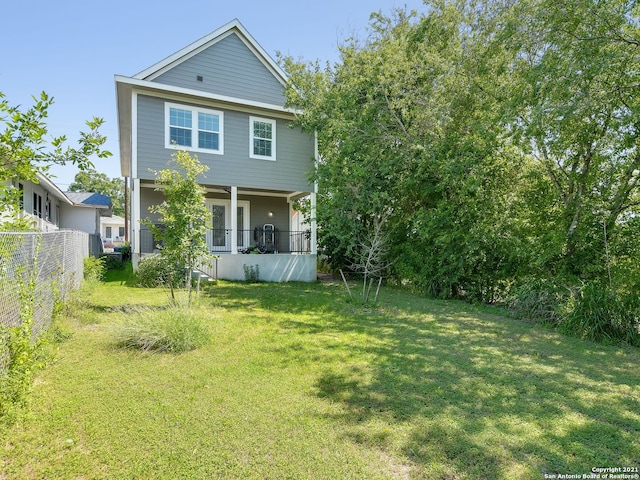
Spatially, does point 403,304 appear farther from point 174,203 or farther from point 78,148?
point 78,148

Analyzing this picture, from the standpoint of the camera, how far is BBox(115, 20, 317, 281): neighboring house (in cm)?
1030

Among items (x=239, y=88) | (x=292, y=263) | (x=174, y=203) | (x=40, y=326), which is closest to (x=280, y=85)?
(x=239, y=88)

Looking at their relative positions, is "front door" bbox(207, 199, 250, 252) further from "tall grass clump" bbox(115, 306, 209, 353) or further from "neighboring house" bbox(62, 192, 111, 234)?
"neighboring house" bbox(62, 192, 111, 234)

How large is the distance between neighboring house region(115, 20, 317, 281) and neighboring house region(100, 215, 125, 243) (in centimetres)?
3168

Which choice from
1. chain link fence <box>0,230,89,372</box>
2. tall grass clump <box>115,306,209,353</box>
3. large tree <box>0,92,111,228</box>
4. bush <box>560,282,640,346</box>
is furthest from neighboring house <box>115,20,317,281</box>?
bush <box>560,282,640,346</box>

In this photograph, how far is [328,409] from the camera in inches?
127

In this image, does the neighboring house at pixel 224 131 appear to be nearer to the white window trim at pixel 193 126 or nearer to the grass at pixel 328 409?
the white window trim at pixel 193 126

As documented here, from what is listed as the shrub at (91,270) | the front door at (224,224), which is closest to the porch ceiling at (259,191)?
the front door at (224,224)

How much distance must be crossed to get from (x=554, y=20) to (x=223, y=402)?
28.8 ft

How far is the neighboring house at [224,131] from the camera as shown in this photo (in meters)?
10.3

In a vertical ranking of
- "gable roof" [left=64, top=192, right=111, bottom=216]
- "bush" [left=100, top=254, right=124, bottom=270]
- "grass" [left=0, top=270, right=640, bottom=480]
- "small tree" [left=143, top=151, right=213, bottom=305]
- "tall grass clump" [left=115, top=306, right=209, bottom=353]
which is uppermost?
"gable roof" [left=64, top=192, right=111, bottom=216]

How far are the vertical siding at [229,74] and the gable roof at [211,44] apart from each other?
11 cm

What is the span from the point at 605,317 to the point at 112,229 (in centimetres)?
4903

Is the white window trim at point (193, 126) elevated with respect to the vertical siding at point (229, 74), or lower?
lower
